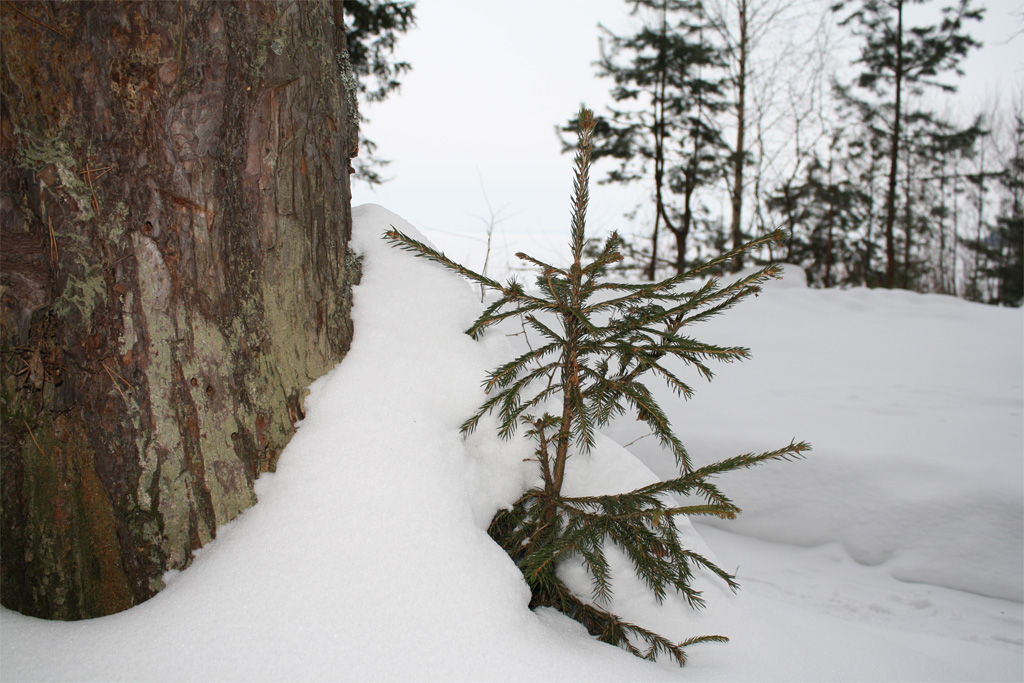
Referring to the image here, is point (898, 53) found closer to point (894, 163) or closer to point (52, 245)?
point (894, 163)

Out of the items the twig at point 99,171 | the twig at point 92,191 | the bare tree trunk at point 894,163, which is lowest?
the twig at point 92,191

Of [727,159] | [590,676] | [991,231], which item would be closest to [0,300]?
[590,676]

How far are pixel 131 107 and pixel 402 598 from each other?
124cm

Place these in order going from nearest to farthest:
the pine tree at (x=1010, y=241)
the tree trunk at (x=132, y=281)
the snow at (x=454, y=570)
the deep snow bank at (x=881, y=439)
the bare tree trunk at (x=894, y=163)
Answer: the snow at (x=454, y=570) < the tree trunk at (x=132, y=281) < the deep snow bank at (x=881, y=439) < the bare tree trunk at (x=894, y=163) < the pine tree at (x=1010, y=241)

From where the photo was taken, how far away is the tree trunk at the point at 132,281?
1252 mm

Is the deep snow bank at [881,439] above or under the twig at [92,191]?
under

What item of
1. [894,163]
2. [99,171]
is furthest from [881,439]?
[894,163]

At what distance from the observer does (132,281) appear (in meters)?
1.28

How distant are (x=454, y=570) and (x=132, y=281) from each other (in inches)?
38.6

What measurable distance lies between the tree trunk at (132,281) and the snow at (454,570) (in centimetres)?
11

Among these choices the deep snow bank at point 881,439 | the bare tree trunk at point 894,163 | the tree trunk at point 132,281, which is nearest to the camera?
the tree trunk at point 132,281

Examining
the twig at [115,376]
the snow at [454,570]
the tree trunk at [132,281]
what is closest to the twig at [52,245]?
the tree trunk at [132,281]

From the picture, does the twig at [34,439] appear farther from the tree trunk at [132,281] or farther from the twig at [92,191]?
the twig at [92,191]

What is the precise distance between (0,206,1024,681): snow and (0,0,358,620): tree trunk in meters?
0.11
